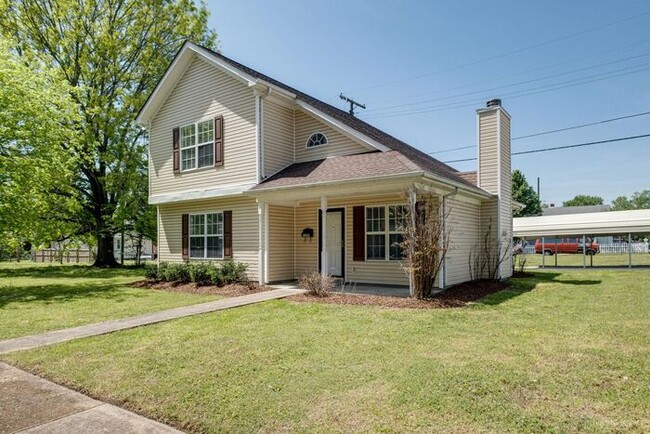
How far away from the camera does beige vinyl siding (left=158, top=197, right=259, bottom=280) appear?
43.6 feet

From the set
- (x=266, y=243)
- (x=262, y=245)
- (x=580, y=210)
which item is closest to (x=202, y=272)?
(x=262, y=245)

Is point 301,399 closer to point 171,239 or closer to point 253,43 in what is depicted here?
point 171,239

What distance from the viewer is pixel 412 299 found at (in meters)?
9.40

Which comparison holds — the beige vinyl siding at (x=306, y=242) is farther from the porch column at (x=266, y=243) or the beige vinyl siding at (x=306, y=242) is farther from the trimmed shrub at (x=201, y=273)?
the trimmed shrub at (x=201, y=273)

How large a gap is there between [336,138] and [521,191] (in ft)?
148

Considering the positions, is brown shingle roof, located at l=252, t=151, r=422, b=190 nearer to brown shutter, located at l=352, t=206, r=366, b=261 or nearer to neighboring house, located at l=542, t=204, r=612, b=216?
brown shutter, located at l=352, t=206, r=366, b=261

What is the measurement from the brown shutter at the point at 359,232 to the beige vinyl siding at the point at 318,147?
1835 millimetres

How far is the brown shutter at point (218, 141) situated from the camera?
13891mm

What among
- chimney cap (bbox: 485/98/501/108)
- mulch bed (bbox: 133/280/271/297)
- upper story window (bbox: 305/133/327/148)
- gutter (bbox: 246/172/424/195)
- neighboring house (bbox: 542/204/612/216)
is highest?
chimney cap (bbox: 485/98/501/108)

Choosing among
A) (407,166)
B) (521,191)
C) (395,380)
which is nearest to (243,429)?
(395,380)

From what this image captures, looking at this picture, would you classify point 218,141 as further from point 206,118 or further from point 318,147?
point 318,147

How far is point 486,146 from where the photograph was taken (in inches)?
557

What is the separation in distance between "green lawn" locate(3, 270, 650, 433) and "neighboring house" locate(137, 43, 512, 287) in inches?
175

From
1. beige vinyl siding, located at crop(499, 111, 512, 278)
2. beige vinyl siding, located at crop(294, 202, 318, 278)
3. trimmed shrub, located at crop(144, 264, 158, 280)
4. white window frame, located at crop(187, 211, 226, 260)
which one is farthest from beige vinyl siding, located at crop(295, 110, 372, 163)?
trimmed shrub, located at crop(144, 264, 158, 280)
